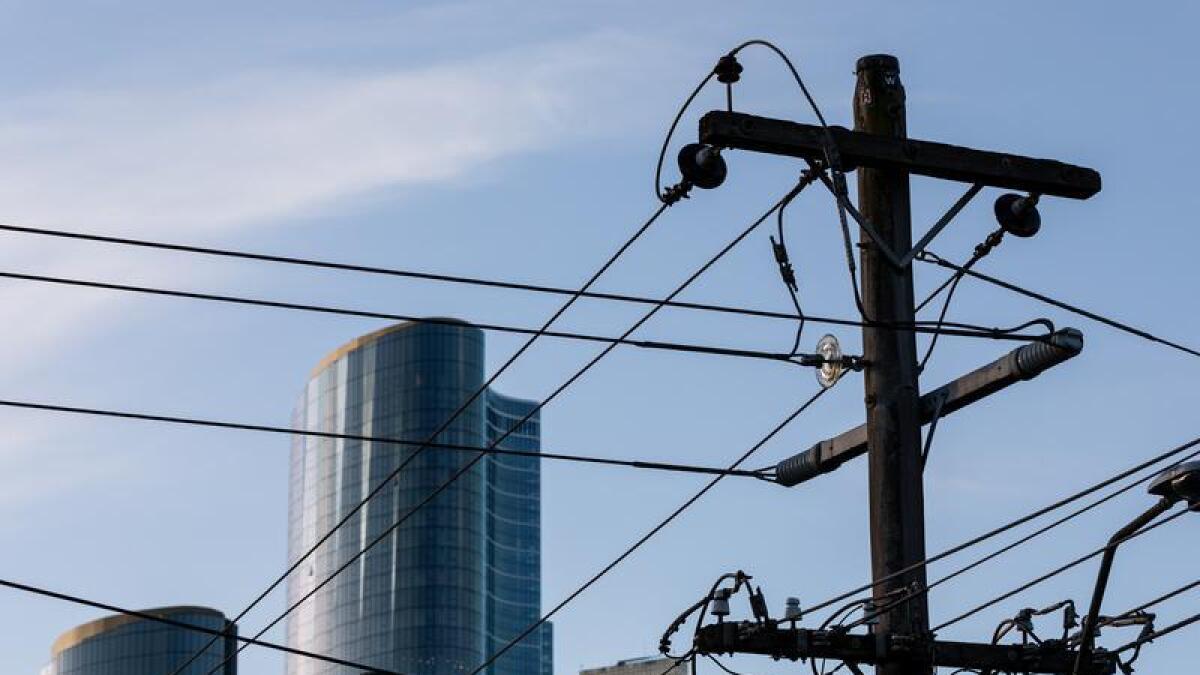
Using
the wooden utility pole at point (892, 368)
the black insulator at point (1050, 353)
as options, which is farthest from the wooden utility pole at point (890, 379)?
the black insulator at point (1050, 353)

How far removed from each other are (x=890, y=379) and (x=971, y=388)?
588 millimetres

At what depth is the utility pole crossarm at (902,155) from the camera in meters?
18.0

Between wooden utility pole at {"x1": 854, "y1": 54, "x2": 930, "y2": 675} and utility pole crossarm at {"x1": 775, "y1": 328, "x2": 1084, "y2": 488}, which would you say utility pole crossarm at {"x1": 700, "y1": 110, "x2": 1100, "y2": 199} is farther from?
utility pole crossarm at {"x1": 775, "y1": 328, "x2": 1084, "y2": 488}

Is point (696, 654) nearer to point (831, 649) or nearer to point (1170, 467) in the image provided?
point (831, 649)

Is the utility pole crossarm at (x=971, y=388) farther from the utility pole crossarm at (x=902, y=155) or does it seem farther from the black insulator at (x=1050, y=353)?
the utility pole crossarm at (x=902, y=155)

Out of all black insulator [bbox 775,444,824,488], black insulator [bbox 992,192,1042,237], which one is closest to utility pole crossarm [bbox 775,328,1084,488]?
black insulator [bbox 775,444,824,488]

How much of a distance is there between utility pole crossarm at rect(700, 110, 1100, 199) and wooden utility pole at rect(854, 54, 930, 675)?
0.18m

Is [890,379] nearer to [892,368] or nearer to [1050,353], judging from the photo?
[892,368]

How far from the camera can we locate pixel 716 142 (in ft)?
59.0

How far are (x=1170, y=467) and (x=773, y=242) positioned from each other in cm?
389

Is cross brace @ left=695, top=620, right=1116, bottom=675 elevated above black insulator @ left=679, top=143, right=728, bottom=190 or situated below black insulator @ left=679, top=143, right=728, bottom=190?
below

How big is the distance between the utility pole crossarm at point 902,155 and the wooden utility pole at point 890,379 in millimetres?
179

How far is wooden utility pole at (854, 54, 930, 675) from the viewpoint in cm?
1791

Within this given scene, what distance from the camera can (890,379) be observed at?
60.5ft
